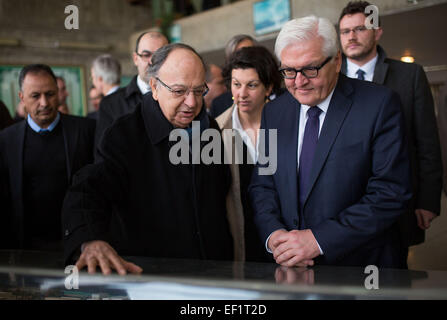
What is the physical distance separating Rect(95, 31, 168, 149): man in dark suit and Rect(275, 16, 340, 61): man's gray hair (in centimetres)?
132

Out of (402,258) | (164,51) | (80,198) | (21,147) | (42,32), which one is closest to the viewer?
(80,198)

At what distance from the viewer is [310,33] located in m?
1.74

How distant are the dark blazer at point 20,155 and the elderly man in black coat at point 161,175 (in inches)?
35.3

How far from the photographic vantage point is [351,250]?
1.69m

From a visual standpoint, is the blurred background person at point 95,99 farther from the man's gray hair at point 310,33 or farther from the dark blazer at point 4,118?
the man's gray hair at point 310,33

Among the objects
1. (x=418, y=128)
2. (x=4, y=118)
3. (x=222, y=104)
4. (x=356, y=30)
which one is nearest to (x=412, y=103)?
(x=418, y=128)

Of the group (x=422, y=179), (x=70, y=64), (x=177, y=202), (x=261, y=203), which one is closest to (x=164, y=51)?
(x=177, y=202)

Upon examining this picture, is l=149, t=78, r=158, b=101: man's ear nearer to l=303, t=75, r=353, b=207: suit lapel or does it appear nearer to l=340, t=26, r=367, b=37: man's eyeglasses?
l=303, t=75, r=353, b=207: suit lapel

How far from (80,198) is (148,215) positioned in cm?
34

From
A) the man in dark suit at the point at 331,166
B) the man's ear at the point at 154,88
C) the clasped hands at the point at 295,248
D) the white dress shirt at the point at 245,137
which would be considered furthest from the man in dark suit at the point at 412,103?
the man's ear at the point at 154,88

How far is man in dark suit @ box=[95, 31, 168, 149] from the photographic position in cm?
292

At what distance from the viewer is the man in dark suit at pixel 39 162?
7.87ft

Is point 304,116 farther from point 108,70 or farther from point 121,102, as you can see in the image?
point 108,70

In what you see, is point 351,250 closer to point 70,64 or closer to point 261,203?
point 261,203
